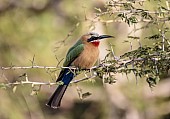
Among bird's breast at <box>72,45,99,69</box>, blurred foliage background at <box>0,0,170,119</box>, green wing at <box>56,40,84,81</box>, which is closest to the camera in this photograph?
bird's breast at <box>72,45,99,69</box>

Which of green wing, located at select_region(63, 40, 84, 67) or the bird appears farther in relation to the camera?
green wing, located at select_region(63, 40, 84, 67)

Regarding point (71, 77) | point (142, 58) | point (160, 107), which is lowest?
point (160, 107)

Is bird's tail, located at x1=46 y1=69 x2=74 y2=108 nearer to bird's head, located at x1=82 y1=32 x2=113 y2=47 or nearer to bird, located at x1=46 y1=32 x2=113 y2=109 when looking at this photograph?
bird, located at x1=46 y1=32 x2=113 y2=109

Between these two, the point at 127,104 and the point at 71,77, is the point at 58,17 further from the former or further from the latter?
the point at 71,77

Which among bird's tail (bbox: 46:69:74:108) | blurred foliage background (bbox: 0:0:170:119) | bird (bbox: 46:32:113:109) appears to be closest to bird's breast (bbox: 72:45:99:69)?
bird (bbox: 46:32:113:109)

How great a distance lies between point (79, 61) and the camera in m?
4.97

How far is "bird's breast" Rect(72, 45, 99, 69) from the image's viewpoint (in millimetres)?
4905

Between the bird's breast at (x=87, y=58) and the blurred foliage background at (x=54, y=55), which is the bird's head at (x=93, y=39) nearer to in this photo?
the bird's breast at (x=87, y=58)

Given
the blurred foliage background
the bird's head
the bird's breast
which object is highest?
the bird's head

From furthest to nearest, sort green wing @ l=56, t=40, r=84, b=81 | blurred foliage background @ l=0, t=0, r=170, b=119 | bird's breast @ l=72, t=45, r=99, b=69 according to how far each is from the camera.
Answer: blurred foliage background @ l=0, t=0, r=170, b=119 < green wing @ l=56, t=40, r=84, b=81 < bird's breast @ l=72, t=45, r=99, b=69

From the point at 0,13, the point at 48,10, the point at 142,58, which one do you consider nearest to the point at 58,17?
the point at 48,10

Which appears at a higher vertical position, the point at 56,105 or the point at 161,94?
the point at 56,105

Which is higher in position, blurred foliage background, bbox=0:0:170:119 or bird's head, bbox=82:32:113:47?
bird's head, bbox=82:32:113:47

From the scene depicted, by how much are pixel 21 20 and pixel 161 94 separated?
2.26 metres
